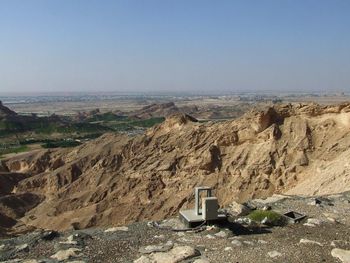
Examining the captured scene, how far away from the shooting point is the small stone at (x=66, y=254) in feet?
29.2

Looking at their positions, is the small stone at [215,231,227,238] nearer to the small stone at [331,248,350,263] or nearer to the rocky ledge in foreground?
the rocky ledge in foreground

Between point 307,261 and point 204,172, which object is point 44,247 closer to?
point 307,261

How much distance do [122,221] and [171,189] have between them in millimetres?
4370

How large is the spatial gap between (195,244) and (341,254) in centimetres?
292

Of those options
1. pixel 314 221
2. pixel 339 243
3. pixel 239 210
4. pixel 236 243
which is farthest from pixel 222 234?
pixel 314 221

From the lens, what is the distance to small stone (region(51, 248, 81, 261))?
350 inches

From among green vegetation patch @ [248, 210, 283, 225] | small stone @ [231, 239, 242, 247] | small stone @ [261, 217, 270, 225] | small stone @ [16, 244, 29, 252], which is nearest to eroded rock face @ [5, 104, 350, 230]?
green vegetation patch @ [248, 210, 283, 225]

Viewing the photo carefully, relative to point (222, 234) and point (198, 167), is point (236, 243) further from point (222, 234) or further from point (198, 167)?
point (198, 167)

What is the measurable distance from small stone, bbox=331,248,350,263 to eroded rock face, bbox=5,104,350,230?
12094 mm

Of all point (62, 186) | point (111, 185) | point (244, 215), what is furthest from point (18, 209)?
point (244, 215)

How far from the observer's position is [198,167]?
108 feet

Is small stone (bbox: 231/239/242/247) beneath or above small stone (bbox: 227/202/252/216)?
above

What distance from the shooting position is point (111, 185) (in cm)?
3653

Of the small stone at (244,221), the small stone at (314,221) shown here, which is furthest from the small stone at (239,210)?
the small stone at (314,221)
